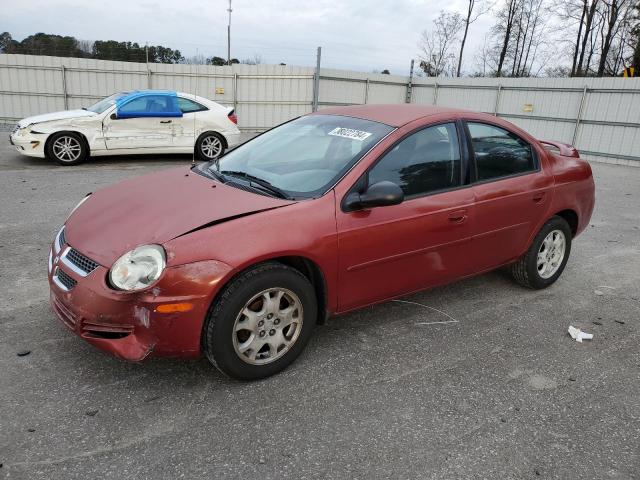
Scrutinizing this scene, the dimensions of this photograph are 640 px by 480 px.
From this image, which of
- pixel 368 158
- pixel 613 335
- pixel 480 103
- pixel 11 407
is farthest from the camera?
pixel 480 103

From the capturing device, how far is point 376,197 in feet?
10.1

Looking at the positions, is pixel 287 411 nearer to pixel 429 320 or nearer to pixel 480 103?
pixel 429 320

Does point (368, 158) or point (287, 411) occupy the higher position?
point (368, 158)

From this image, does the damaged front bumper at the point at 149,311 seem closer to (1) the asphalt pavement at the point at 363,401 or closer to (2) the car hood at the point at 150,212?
(2) the car hood at the point at 150,212

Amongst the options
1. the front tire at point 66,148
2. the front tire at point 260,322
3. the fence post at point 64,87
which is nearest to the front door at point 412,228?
the front tire at point 260,322

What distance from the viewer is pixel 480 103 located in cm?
1814

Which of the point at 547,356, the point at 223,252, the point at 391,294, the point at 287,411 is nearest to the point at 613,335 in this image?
the point at 547,356

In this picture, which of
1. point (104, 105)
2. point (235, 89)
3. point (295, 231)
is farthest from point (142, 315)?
point (235, 89)

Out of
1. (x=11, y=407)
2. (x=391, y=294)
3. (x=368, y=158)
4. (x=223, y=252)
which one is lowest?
(x=11, y=407)

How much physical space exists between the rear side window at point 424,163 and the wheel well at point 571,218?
1.50m

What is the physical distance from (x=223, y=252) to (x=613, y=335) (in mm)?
2964

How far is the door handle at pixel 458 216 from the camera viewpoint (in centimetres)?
360

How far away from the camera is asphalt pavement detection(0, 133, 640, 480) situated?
2373 millimetres

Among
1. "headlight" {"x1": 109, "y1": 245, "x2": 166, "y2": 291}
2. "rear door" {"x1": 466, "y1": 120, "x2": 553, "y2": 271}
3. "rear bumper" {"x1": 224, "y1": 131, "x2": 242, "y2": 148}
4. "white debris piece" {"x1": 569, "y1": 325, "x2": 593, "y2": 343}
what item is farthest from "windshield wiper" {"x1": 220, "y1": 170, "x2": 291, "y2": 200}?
"rear bumper" {"x1": 224, "y1": 131, "x2": 242, "y2": 148}
